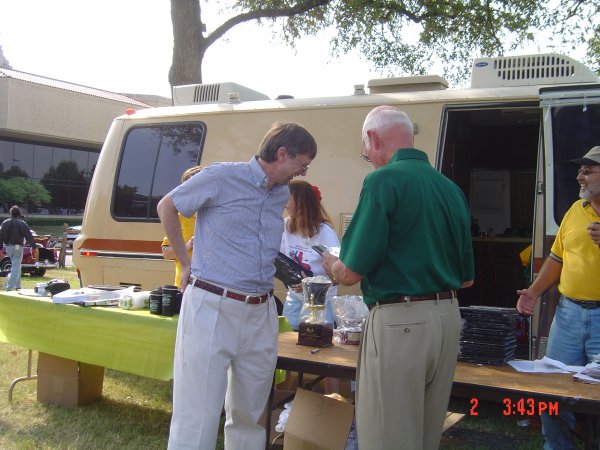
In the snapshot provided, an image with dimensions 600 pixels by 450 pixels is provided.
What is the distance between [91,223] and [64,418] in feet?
7.47

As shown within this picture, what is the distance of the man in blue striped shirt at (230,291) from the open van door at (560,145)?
7.22 ft

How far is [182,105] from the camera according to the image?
20.9 ft

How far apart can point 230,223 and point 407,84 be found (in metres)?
2.98

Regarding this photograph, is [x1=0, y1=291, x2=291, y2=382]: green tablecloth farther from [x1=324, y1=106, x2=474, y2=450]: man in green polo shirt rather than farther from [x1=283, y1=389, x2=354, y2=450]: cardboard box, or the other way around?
[x1=324, y1=106, x2=474, y2=450]: man in green polo shirt

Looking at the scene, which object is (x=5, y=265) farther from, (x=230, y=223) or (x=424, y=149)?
(x=230, y=223)

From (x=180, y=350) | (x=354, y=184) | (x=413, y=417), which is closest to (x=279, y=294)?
(x=354, y=184)

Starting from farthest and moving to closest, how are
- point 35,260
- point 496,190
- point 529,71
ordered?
point 35,260
point 496,190
point 529,71

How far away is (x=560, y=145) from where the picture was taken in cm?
438

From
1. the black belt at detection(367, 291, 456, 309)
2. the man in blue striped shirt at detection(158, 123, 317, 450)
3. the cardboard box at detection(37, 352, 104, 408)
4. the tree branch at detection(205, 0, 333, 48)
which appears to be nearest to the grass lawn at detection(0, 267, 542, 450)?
the cardboard box at detection(37, 352, 104, 408)

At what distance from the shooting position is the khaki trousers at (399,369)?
2.27 m

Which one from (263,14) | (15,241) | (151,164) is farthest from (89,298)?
(15,241)

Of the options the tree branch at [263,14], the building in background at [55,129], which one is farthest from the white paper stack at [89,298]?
the building in background at [55,129]

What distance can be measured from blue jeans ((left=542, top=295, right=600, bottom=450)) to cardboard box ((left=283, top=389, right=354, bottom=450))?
1.01 m

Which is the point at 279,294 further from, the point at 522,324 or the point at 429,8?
the point at 429,8
